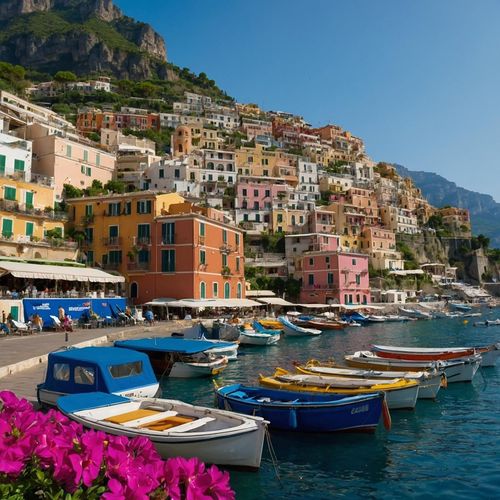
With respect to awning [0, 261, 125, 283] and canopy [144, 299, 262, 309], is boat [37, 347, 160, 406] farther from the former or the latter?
canopy [144, 299, 262, 309]

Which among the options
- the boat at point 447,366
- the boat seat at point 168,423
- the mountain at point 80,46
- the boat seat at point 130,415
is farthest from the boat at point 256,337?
the mountain at point 80,46

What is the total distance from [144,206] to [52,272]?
11.5 meters

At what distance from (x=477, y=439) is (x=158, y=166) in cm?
6675

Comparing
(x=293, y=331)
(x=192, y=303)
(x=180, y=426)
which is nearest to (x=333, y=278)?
(x=293, y=331)

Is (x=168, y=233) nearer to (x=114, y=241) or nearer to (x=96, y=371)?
(x=114, y=241)

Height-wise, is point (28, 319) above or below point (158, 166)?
below

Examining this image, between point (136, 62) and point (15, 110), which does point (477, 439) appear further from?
point (136, 62)

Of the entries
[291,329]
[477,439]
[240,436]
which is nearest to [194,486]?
[240,436]

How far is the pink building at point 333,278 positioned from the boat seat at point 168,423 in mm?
53046

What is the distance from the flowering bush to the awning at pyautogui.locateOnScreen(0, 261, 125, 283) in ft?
92.4

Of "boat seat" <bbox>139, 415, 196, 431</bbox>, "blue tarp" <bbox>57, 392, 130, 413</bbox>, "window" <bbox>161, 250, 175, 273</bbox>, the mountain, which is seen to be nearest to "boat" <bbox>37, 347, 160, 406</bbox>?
"blue tarp" <bbox>57, 392, 130, 413</bbox>

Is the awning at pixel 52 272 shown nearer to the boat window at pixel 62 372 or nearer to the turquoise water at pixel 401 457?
the turquoise water at pixel 401 457

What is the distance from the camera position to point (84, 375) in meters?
12.4

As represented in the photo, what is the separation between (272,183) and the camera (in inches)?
3393
